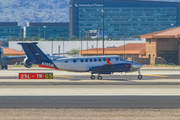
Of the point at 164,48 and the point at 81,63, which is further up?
the point at 164,48

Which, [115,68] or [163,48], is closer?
[115,68]

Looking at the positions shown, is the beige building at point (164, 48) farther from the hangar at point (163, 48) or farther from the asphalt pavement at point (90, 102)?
the asphalt pavement at point (90, 102)

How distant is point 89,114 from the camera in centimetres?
2009

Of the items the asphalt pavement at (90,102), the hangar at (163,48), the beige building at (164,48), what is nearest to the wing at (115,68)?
the asphalt pavement at (90,102)

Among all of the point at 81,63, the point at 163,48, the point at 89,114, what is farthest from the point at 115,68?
the point at 163,48

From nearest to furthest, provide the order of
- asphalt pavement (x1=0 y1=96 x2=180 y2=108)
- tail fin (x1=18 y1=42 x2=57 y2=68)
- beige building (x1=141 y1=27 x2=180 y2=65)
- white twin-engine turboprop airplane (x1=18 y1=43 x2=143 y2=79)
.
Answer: asphalt pavement (x1=0 y1=96 x2=180 y2=108), white twin-engine turboprop airplane (x1=18 y1=43 x2=143 y2=79), tail fin (x1=18 y1=42 x2=57 y2=68), beige building (x1=141 y1=27 x2=180 y2=65)

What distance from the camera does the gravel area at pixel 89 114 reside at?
19.0 metres

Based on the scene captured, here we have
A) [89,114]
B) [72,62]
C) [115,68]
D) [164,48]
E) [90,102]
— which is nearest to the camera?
[89,114]

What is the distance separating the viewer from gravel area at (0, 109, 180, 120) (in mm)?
19031

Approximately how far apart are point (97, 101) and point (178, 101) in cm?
575

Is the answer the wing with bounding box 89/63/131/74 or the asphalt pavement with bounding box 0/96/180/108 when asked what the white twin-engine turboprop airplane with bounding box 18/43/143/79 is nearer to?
the wing with bounding box 89/63/131/74

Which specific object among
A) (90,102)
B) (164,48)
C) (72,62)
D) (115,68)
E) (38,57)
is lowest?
(90,102)

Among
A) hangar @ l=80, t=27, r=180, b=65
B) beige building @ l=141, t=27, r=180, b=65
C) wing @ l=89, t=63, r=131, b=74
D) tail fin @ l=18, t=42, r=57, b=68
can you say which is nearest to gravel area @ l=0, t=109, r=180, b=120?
wing @ l=89, t=63, r=131, b=74

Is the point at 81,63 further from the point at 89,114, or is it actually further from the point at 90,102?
the point at 89,114
